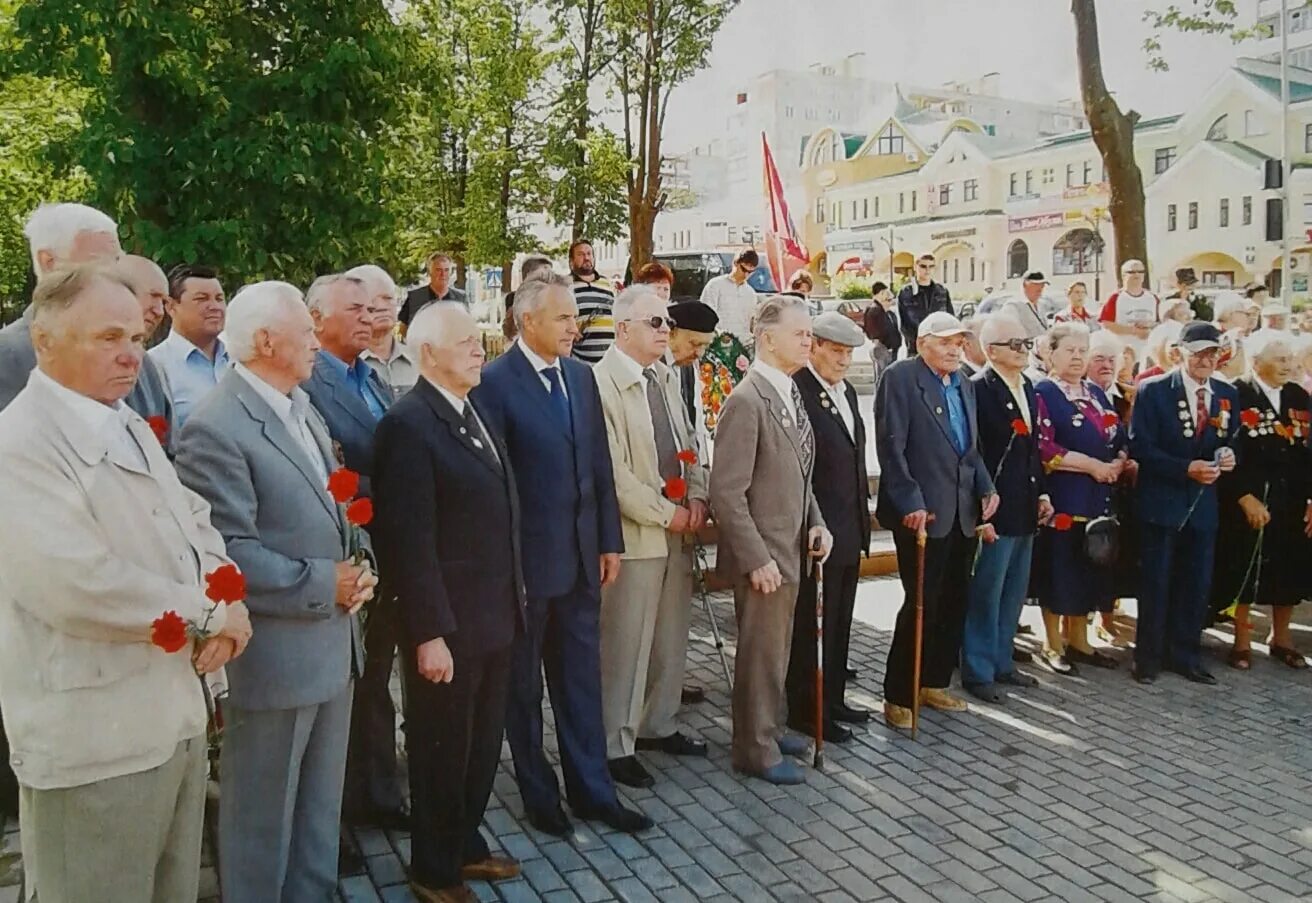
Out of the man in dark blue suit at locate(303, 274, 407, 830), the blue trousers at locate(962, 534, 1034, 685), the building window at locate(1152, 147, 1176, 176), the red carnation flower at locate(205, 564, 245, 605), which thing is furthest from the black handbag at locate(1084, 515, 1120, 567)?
the building window at locate(1152, 147, 1176, 176)

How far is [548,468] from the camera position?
4.25m

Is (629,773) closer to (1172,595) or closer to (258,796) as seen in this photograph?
(258,796)

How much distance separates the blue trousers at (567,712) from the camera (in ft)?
14.3

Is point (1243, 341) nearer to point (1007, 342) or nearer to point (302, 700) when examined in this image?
point (1007, 342)

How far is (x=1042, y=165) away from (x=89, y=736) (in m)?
65.6

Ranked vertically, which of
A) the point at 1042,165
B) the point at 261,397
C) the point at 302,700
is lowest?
the point at 302,700

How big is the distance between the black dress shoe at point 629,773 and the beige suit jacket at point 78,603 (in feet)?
8.28

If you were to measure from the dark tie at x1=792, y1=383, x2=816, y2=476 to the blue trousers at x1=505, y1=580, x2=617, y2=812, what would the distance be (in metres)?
1.18

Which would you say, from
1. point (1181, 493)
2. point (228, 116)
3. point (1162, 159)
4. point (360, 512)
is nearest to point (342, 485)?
point (360, 512)

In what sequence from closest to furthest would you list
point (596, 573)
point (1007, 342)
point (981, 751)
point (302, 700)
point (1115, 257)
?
point (302, 700) → point (596, 573) → point (981, 751) → point (1007, 342) → point (1115, 257)

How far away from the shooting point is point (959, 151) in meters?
66.5

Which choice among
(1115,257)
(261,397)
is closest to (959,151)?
(1115,257)

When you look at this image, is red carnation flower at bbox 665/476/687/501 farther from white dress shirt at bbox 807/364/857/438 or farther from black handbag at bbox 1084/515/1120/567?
black handbag at bbox 1084/515/1120/567

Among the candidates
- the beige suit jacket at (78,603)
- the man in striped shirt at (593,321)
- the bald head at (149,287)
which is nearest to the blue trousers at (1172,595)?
the man in striped shirt at (593,321)
